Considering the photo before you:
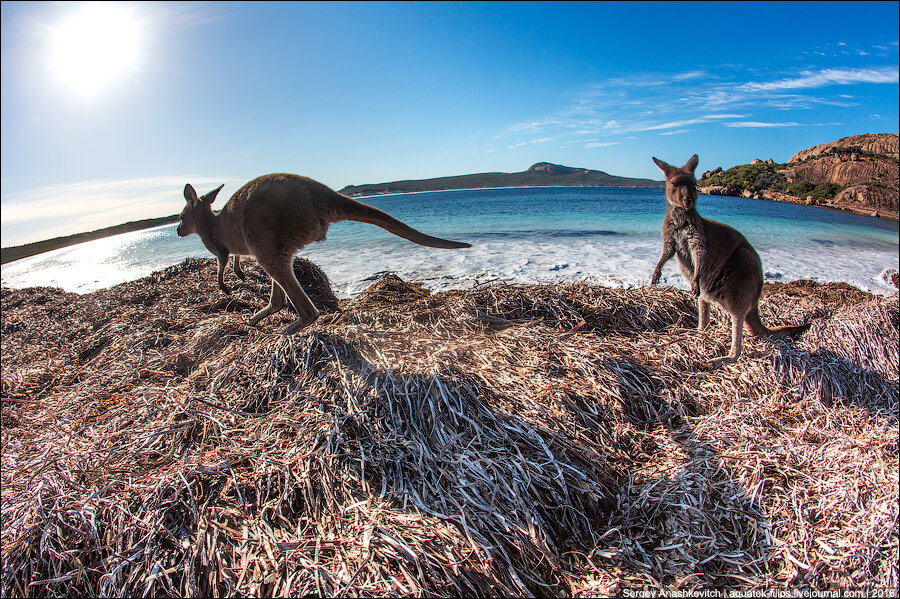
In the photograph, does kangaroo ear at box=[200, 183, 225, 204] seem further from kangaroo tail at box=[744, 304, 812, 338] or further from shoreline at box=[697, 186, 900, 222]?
shoreline at box=[697, 186, 900, 222]

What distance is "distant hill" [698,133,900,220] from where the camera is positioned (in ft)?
55.1

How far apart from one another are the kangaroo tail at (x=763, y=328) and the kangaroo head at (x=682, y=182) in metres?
1.00

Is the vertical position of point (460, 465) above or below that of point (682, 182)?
below

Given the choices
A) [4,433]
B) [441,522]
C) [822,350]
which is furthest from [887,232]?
[4,433]

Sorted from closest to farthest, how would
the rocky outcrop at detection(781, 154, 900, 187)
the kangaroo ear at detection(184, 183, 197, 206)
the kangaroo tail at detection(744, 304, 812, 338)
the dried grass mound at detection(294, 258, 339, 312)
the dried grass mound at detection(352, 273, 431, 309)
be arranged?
the kangaroo tail at detection(744, 304, 812, 338), the kangaroo ear at detection(184, 183, 197, 206), the dried grass mound at detection(352, 273, 431, 309), the dried grass mound at detection(294, 258, 339, 312), the rocky outcrop at detection(781, 154, 900, 187)

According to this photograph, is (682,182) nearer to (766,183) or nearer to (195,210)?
(195,210)

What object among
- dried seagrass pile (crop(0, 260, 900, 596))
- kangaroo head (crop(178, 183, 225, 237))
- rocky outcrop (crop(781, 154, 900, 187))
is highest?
rocky outcrop (crop(781, 154, 900, 187))

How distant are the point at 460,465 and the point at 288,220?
2534 millimetres

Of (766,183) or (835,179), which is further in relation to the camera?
(766,183)

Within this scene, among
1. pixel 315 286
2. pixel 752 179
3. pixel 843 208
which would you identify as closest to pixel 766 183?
pixel 752 179

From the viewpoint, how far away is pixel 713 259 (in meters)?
2.72

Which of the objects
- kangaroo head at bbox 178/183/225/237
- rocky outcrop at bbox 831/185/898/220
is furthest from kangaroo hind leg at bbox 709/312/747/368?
rocky outcrop at bbox 831/185/898/220

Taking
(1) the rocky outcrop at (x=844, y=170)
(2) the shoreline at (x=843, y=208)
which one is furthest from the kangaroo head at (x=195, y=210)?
(1) the rocky outcrop at (x=844, y=170)

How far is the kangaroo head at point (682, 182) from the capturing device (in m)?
2.53
